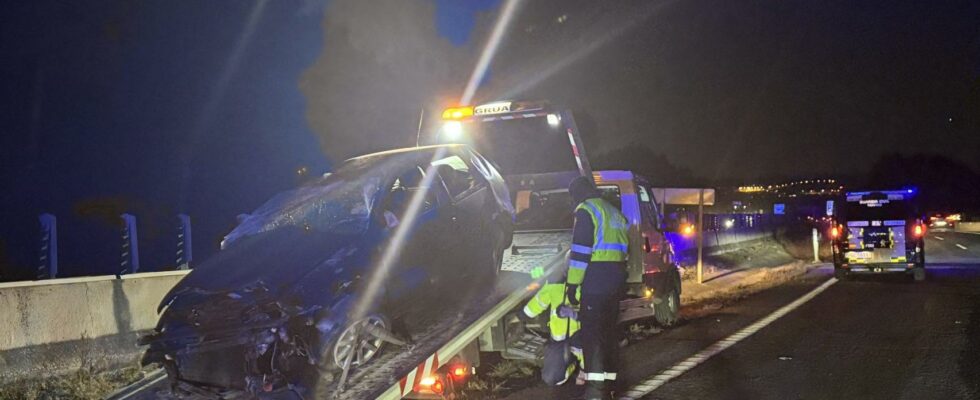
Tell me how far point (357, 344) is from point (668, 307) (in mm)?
6840

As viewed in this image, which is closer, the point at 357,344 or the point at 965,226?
the point at 357,344

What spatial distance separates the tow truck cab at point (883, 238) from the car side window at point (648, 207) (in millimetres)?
10242

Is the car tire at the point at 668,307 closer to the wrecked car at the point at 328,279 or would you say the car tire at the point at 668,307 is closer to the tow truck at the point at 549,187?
the tow truck at the point at 549,187

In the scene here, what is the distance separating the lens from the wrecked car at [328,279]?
4.80 meters

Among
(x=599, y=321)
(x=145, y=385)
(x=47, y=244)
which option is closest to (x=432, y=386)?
(x=599, y=321)

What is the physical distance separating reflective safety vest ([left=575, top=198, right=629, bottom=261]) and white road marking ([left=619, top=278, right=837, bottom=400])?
166 centimetres

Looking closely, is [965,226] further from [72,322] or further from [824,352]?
[72,322]

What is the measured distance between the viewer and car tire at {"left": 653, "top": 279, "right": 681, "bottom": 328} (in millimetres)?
10781

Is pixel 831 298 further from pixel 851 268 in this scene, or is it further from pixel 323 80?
pixel 323 80

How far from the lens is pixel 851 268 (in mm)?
18656

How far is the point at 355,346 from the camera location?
5.06 metres

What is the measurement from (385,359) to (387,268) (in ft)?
2.14

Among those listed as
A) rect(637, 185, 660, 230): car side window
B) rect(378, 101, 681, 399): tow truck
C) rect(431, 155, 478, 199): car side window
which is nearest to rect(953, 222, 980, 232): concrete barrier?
rect(637, 185, 660, 230): car side window

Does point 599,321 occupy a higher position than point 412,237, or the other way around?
point 412,237
